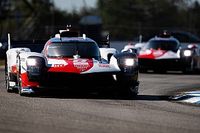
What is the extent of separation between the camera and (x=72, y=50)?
17.2 metres

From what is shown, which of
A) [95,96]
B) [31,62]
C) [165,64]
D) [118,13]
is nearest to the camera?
[31,62]

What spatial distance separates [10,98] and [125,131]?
5452mm

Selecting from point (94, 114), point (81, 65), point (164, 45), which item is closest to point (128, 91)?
point (81, 65)

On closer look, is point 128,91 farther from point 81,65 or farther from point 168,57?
point 168,57

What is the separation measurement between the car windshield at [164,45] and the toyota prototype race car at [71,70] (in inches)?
435

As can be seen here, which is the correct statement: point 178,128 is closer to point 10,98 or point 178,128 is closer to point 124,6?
point 10,98

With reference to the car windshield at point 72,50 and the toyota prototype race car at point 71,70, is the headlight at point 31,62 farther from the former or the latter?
the car windshield at point 72,50

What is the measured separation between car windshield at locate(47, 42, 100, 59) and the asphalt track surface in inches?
35.2

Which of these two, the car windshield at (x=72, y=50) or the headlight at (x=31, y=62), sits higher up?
the car windshield at (x=72, y=50)

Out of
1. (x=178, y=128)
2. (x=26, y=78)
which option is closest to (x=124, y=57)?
(x=26, y=78)

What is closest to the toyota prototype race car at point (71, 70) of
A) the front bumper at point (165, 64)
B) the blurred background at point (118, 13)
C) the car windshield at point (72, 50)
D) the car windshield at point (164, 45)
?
the car windshield at point (72, 50)

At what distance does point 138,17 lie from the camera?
294 feet

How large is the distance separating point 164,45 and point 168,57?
718 millimetres

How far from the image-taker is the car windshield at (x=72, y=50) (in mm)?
17047
